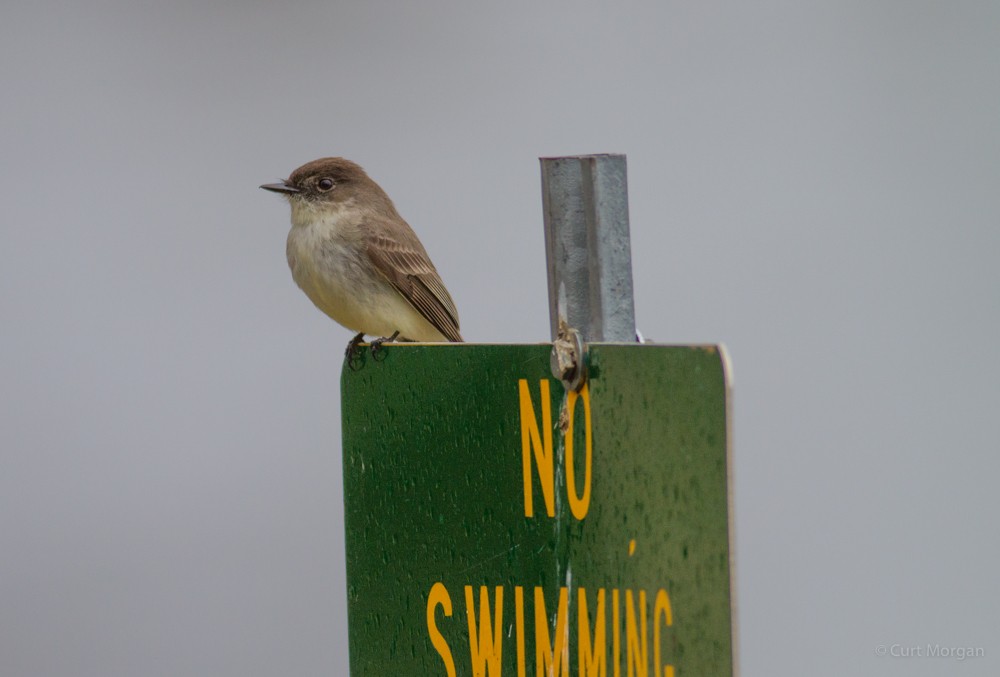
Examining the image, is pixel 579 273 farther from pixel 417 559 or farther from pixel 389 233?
pixel 389 233

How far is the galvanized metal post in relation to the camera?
1.92 meters

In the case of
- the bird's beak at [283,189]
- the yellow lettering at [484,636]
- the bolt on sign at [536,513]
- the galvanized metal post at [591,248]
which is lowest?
the yellow lettering at [484,636]

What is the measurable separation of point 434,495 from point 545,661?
1.11 feet

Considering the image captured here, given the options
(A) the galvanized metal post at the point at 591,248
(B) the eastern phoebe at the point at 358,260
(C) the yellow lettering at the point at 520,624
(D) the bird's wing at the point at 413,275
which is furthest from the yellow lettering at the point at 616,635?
(D) the bird's wing at the point at 413,275

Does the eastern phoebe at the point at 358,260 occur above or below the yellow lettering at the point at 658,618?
above

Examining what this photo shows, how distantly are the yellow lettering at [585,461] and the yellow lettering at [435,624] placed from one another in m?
0.36

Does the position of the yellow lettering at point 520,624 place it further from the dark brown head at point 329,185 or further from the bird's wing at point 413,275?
the dark brown head at point 329,185

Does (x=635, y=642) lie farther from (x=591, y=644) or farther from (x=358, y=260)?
(x=358, y=260)

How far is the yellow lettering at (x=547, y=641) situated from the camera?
6.24 ft

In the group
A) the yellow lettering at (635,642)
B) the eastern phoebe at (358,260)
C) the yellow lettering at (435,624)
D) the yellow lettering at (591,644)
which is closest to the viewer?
the yellow lettering at (635,642)

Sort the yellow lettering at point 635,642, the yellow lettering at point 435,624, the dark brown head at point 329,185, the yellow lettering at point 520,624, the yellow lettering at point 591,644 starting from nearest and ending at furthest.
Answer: the yellow lettering at point 635,642 → the yellow lettering at point 591,644 → the yellow lettering at point 520,624 → the yellow lettering at point 435,624 → the dark brown head at point 329,185

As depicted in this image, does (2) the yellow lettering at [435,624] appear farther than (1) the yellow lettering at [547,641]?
Yes

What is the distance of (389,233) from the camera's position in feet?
16.6

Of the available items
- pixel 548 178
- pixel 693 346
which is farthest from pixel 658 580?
pixel 548 178
